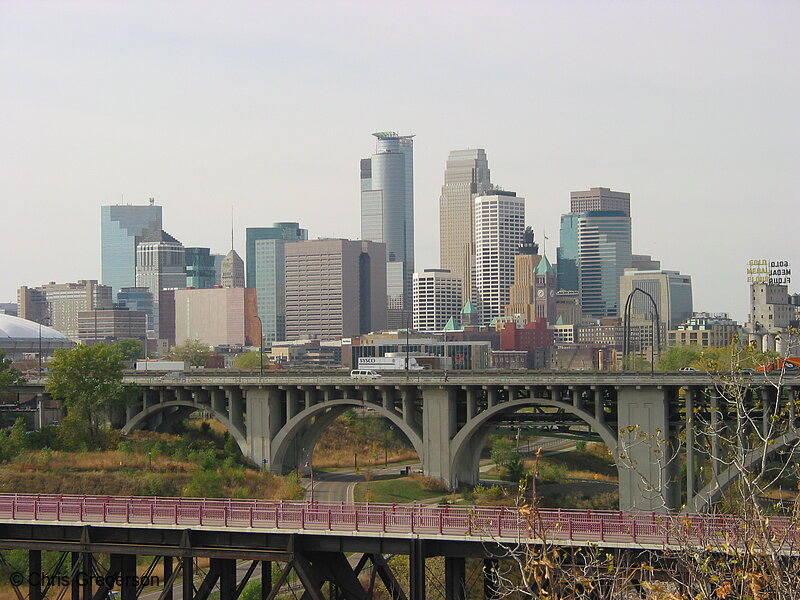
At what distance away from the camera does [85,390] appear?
106 meters

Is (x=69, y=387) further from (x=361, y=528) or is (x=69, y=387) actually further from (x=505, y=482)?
(x=361, y=528)

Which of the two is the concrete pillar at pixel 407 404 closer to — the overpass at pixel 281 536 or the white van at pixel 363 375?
the white van at pixel 363 375

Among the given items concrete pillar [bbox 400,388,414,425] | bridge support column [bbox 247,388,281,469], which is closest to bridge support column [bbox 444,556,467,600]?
concrete pillar [bbox 400,388,414,425]

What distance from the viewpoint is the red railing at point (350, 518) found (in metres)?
44.6

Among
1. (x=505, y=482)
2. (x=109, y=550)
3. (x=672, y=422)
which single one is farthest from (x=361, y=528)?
(x=505, y=482)

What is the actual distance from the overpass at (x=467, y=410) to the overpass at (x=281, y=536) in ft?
102

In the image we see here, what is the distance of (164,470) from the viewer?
9600 cm

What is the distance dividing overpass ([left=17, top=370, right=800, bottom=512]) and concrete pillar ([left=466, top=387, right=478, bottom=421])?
8 cm

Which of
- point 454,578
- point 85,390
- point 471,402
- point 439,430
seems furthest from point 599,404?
point 85,390

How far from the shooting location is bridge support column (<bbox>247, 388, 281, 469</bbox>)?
101 meters

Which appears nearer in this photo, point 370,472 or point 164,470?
point 164,470

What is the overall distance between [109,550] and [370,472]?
190ft

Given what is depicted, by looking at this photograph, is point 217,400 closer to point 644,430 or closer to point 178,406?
point 178,406

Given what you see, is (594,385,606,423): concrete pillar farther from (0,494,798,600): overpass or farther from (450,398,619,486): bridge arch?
(0,494,798,600): overpass
